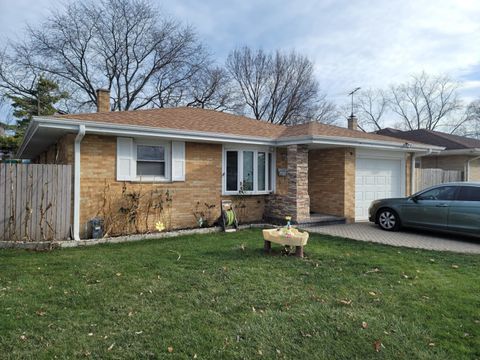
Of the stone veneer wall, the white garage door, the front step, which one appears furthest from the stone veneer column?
the white garage door

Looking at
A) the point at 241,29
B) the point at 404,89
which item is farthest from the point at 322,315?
the point at 404,89

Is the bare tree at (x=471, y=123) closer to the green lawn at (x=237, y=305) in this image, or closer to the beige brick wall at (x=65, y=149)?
the green lawn at (x=237, y=305)

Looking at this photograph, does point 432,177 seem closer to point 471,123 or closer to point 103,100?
point 103,100

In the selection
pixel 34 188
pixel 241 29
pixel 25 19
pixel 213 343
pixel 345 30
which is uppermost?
pixel 25 19

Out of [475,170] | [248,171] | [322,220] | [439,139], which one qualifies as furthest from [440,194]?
[439,139]

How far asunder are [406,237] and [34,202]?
971cm

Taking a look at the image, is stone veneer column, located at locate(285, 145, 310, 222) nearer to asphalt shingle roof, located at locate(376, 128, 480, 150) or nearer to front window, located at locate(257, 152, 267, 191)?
front window, located at locate(257, 152, 267, 191)

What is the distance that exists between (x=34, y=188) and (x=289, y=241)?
613cm

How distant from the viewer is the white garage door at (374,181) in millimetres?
12266

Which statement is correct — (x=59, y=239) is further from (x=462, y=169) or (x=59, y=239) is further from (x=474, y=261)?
(x=462, y=169)

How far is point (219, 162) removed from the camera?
10844mm

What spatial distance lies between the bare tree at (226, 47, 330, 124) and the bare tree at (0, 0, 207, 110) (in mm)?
5468

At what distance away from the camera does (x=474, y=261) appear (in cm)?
671

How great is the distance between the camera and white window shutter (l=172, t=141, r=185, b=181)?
9914mm
